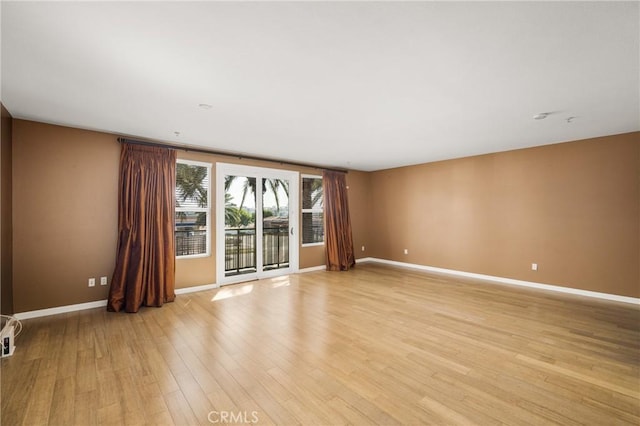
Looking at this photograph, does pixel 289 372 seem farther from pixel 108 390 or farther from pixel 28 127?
pixel 28 127

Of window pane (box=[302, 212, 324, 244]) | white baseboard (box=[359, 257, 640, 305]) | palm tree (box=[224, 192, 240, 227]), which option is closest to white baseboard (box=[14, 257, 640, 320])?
white baseboard (box=[359, 257, 640, 305])

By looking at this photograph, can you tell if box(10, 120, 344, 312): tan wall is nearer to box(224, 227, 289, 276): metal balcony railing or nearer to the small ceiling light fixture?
box(224, 227, 289, 276): metal balcony railing

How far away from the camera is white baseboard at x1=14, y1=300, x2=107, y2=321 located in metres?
3.33

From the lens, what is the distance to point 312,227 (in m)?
6.36

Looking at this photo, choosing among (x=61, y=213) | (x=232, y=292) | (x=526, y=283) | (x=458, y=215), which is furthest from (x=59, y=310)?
(x=526, y=283)

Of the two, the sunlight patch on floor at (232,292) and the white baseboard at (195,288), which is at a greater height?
the white baseboard at (195,288)

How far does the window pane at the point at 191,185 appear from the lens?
4.51 m

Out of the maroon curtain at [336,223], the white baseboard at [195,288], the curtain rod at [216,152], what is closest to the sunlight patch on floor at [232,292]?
the white baseboard at [195,288]

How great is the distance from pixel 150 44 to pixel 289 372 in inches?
104

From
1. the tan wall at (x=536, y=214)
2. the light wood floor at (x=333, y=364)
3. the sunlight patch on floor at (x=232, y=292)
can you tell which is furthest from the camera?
the sunlight patch on floor at (x=232, y=292)

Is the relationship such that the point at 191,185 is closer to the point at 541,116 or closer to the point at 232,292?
the point at 232,292

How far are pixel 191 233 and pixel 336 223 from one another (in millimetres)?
3133

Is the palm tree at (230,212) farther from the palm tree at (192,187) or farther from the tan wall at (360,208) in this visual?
the tan wall at (360,208)

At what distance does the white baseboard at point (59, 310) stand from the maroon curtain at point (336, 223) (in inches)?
163
